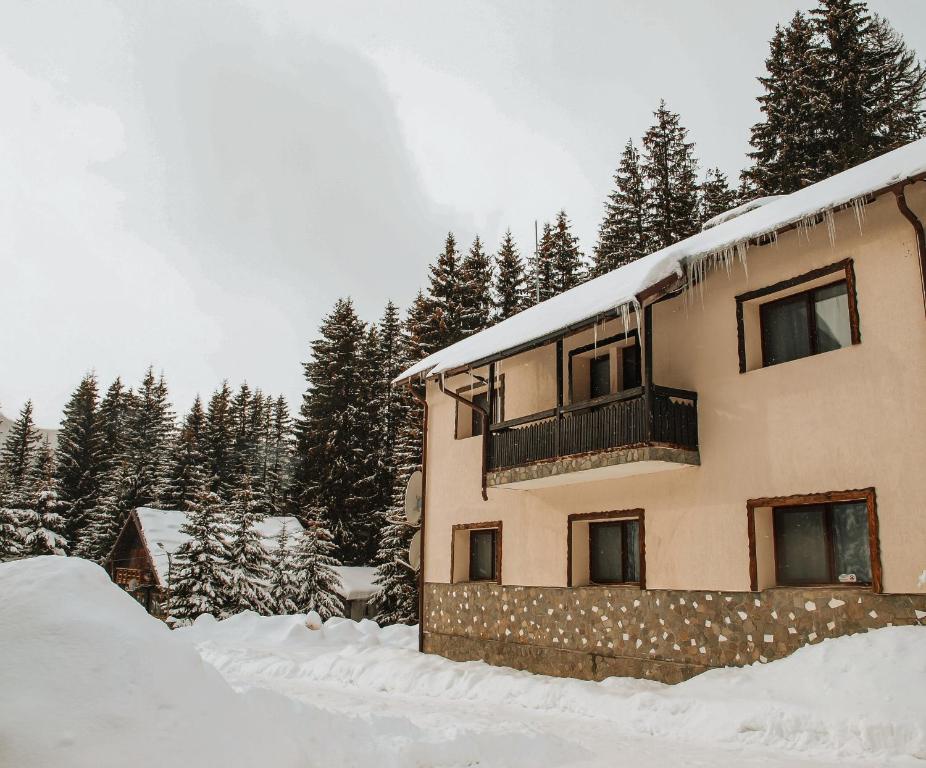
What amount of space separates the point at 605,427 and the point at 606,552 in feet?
8.72

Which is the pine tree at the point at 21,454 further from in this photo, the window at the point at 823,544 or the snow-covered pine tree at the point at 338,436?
the window at the point at 823,544

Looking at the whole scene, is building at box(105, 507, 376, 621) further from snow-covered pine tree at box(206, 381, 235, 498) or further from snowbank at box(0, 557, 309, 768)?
snowbank at box(0, 557, 309, 768)

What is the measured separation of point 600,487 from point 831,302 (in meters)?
4.82

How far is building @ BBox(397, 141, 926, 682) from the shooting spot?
32.0ft

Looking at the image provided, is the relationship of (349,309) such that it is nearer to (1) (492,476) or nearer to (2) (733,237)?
(1) (492,476)

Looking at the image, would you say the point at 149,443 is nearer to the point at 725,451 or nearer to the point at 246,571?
the point at 246,571

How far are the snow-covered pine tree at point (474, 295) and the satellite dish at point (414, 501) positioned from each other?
1687cm

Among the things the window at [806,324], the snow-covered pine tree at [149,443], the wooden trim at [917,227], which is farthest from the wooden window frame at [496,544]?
the snow-covered pine tree at [149,443]

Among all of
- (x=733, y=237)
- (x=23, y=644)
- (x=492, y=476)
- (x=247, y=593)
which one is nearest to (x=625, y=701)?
(x=492, y=476)

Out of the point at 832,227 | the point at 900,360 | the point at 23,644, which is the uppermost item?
the point at 832,227

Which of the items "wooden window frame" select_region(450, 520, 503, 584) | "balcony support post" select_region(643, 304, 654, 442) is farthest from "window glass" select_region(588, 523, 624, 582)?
"balcony support post" select_region(643, 304, 654, 442)

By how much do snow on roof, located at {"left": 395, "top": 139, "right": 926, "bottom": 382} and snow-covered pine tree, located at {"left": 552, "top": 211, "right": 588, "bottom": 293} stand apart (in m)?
24.0

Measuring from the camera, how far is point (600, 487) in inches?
537

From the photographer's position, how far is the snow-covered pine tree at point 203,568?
95.3ft
